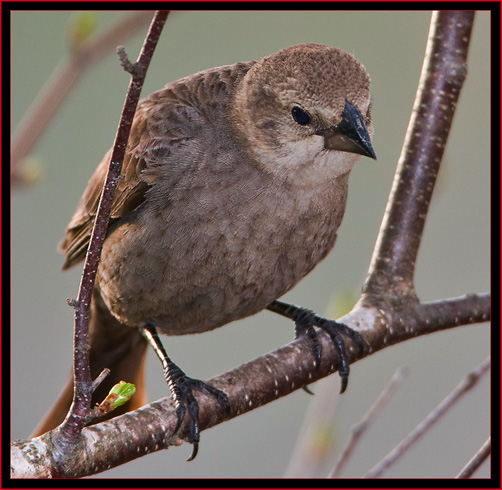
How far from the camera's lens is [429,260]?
17.7ft

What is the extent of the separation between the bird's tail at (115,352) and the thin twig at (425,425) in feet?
4.67

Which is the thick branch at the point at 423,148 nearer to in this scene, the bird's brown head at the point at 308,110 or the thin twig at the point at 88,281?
the bird's brown head at the point at 308,110

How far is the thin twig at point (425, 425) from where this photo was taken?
6.40 ft

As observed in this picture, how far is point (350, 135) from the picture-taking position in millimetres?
2336

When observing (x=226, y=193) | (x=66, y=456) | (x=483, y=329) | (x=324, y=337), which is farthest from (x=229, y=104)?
(x=483, y=329)

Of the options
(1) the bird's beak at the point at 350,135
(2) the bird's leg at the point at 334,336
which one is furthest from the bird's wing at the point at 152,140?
(2) the bird's leg at the point at 334,336

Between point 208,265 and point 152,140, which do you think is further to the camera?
point 152,140

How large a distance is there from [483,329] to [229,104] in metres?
3.42

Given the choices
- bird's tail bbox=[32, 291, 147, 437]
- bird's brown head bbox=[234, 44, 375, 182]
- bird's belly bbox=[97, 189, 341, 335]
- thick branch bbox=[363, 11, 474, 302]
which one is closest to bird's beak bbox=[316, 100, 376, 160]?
bird's brown head bbox=[234, 44, 375, 182]

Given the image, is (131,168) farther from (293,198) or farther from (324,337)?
(324,337)

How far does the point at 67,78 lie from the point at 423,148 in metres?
1.61

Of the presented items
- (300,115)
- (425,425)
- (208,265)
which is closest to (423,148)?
(300,115)

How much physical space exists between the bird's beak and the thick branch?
26.2 inches

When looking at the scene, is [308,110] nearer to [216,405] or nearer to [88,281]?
[216,405]
